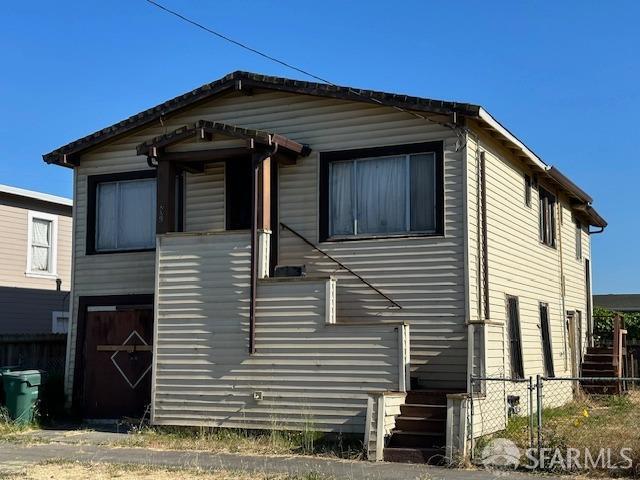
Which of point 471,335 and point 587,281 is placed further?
point 587,281

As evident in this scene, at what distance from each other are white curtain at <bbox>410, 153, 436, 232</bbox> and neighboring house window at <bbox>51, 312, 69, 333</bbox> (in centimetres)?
1318

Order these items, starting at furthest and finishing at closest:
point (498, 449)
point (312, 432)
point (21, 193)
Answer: point (21, 193) → point (312, 432) → point (498, 449)

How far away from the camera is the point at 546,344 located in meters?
18.1

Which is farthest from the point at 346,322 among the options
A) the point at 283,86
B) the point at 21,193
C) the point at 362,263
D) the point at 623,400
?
the point at 21,193

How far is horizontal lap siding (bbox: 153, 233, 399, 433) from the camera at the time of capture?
12.6 meters

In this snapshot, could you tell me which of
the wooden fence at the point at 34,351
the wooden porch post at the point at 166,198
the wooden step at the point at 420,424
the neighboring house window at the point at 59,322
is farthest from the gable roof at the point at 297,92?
the neighboring house window at the point at 59,322

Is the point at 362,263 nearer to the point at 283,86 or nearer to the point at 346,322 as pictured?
the point at 346,322

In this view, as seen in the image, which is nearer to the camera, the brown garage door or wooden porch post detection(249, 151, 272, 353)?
wooden porch post detection(249, 151, 272, 353)

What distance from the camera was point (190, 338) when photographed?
45.1 feet

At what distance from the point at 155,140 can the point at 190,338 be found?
3499 millimetres

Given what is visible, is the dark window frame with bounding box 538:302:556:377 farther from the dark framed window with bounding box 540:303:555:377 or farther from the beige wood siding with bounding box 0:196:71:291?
the beige wood siding with bounding box 0:196:71:291

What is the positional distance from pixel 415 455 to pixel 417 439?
17.5 inches

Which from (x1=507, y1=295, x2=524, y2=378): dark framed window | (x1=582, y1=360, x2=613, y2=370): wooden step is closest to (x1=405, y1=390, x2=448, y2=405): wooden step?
(x1=507, y1=295, x2=524, y2=378): dark framed window

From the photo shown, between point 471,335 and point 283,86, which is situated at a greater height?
point 283,86
